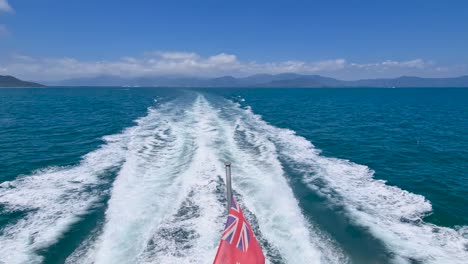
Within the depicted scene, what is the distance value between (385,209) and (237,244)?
449 inches

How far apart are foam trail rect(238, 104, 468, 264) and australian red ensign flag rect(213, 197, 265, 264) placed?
7.48 meters

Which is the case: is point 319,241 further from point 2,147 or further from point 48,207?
point 2,147

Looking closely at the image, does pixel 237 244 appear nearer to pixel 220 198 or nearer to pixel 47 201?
pixel 220 198

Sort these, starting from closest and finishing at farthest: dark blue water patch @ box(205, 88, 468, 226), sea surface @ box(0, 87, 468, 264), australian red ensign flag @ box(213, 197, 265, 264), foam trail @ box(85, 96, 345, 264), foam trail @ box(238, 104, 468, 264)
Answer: australian red ensign flag @ box(213, 197, 265, 264) < foam trail @ box(85, 96, 345, 264) < sea surface @ box(0, 87, 468, 264) < foam trail @ box(238, 104, 468, 264) < dark blue water patch @ box(205, 88, 468, 226)

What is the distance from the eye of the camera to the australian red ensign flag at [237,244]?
18.1ft

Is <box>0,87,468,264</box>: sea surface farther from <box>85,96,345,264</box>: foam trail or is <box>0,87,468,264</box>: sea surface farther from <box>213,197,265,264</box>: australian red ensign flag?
<box>213,197,265,264</box>: australian red ensign flag

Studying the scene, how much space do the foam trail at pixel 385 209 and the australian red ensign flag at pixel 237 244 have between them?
7478 mm

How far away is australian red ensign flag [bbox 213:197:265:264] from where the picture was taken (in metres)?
5.51

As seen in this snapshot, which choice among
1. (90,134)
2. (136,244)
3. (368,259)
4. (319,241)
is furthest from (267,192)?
(90,134)

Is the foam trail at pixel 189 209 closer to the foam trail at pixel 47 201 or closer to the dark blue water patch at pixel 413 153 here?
the foam trail at pixel 47 201

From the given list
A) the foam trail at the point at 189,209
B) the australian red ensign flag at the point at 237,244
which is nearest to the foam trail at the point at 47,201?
the foam trail at the point at 189,209

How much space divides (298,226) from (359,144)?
63.8ft

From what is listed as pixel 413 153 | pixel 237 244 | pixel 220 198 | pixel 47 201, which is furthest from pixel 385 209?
pixel 47 201

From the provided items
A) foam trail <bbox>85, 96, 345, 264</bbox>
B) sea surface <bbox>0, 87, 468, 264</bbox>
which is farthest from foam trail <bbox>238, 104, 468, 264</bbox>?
foam trail <bbox>85, 96, 345, 264</bbox>
